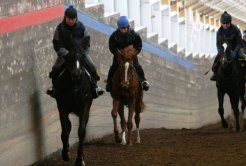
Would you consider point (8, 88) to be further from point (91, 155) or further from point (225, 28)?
point (225, 28)

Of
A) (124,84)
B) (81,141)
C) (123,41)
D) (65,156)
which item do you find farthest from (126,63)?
(81,141)

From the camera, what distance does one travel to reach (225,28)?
17.9 meters

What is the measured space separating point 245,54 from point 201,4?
20893 mm

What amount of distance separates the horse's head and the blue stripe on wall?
142cm

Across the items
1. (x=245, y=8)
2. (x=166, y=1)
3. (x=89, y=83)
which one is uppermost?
(x=89, y=83)

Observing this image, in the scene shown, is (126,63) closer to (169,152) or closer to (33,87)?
(169,152)

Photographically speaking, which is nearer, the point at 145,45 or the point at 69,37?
the point at 69,37

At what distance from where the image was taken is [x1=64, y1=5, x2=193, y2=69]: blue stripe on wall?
638 inches

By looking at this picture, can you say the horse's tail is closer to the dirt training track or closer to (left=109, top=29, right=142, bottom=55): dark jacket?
the dirt training track

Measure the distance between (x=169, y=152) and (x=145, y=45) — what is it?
9883 mm

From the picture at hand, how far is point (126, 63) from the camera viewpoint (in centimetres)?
1455

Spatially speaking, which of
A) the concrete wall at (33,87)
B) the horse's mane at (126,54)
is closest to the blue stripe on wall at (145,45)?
the concrete wall at (33,87)

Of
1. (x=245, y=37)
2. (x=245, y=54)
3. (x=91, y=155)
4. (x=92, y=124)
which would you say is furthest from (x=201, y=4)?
(x=91, y=155)

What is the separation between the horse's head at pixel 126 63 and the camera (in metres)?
14.5
